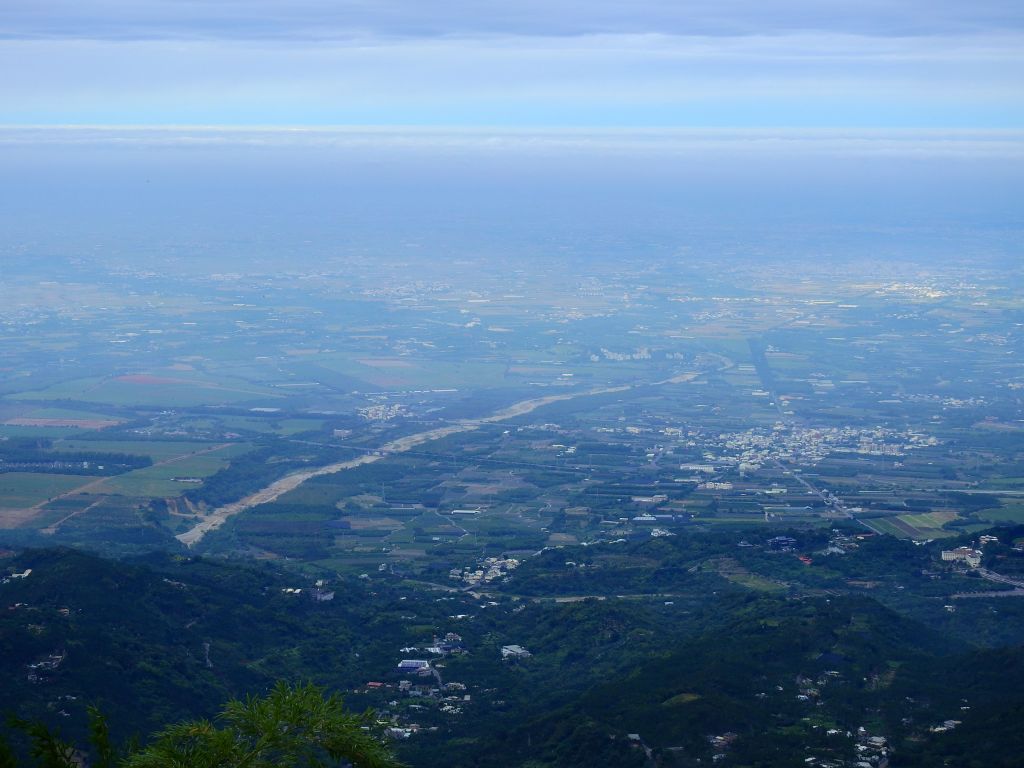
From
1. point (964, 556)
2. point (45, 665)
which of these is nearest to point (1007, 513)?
point (964, 556)

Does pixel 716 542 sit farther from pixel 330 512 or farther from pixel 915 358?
pixel 915 358

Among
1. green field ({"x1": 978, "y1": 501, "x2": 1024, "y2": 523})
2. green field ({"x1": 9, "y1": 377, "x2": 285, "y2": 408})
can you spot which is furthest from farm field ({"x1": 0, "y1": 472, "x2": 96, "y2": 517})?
green field ({"x1": 978, "y1": 501, "x2": 1024, "y2": 523})

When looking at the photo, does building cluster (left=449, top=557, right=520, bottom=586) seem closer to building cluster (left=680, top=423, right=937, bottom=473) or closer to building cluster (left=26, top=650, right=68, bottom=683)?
building cluster (left=680, top=423, right=937, bottom=473)

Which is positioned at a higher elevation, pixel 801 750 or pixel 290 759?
pixel 290 759

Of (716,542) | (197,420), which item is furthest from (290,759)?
(197,420)

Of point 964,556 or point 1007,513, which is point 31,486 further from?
point 1007,513
